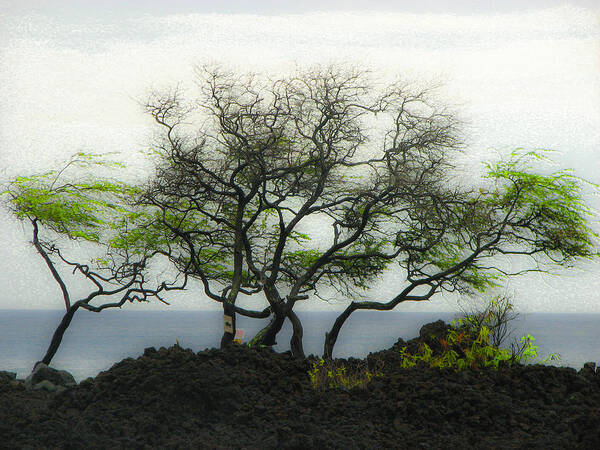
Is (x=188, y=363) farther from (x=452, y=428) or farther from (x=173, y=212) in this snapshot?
(x=173, y=212)

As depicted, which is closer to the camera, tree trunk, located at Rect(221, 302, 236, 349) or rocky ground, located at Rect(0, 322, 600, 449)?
rocky ground, located at Rect(0, 322, 600, 449)

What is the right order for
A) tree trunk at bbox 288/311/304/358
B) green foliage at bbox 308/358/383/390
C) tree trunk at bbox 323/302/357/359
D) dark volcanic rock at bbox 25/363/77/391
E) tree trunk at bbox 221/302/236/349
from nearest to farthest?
green foliage at bbox 308/358/383/390, dark volcanic rock at bbox 25/363/77/391, tree trunk at bbox 221/302/236/349, tree trunk at bbox 323/302/357/359, tree trunk at bbox 288/311/304/358

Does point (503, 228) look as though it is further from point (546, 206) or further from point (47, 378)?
point (47, 378)

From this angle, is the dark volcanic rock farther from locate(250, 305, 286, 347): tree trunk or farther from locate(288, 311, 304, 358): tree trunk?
locate(288, 311, 304, 358): tree trunk

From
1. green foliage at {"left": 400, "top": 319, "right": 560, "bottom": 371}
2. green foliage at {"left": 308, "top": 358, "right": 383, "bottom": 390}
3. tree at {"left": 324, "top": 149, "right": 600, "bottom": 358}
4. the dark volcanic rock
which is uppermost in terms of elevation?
tree at {"left": 324, "top": 149, "right": 600, "bottom": 358}

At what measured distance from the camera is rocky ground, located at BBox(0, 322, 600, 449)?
18.2 feet

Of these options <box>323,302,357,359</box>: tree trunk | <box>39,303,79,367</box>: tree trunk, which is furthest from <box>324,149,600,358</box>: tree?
<box>39,303,79,367</box>: tree trunk

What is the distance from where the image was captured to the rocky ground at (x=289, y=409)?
5.54 m

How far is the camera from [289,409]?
6402mm

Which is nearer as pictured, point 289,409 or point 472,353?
point 289,409

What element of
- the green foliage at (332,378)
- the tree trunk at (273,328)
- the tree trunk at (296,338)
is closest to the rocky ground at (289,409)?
the green foliage at (332,378)

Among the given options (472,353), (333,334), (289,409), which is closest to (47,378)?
(333,334)

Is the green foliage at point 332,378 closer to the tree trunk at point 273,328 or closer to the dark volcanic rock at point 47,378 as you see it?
the tree trunk at point 273,328

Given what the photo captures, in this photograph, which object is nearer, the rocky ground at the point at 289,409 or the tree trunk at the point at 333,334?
the rocky ground at the point at 289,409
